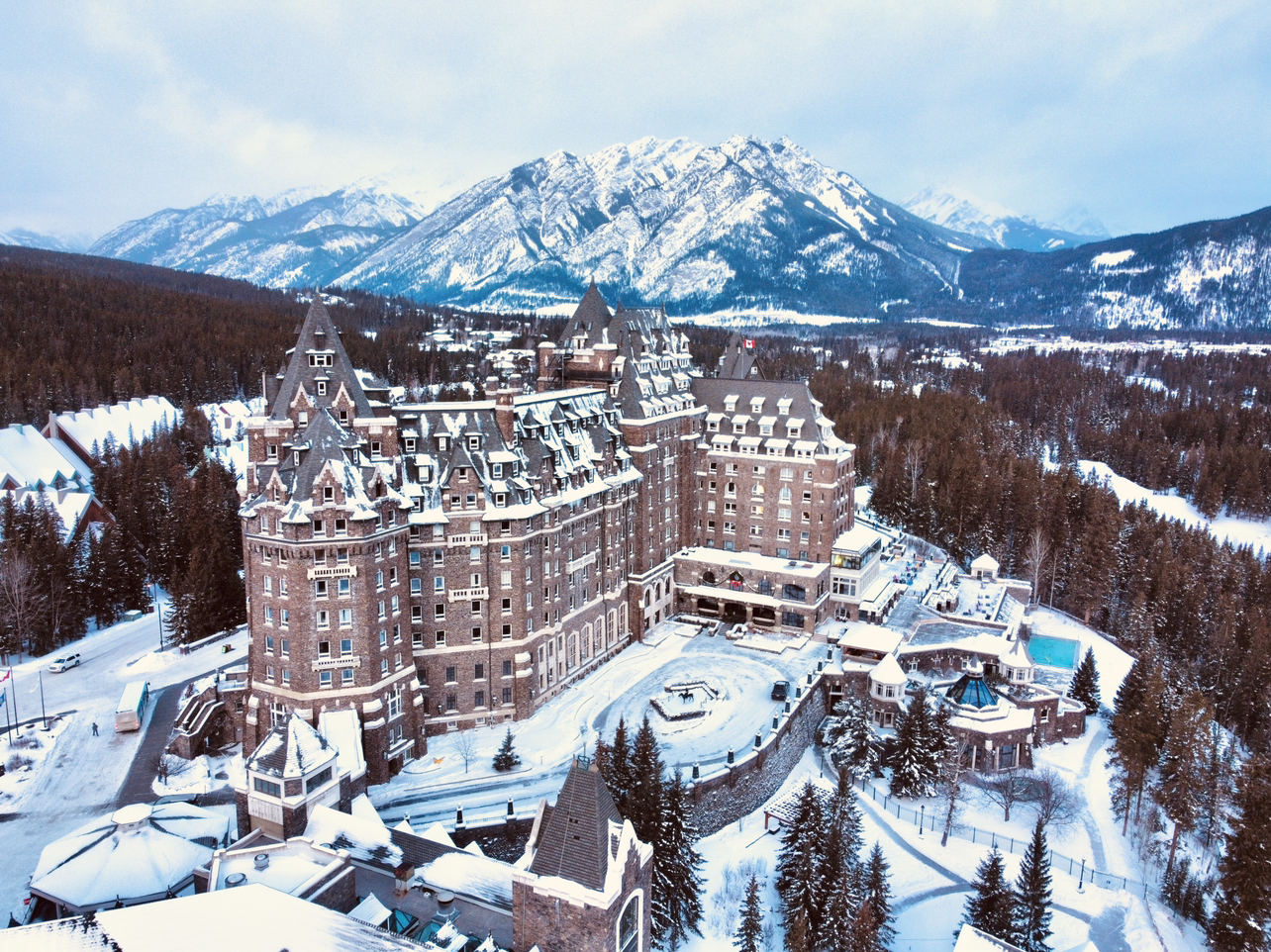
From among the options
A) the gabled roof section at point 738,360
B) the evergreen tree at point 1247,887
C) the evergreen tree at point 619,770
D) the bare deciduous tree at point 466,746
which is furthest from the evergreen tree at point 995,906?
the gabled roof section at point 738,360

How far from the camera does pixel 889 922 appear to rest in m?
48.9

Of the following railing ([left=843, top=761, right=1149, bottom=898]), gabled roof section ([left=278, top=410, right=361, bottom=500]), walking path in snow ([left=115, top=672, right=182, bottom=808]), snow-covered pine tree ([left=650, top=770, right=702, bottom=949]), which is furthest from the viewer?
walking path in snow ([left=115, top=672, right=182, bottom=808])

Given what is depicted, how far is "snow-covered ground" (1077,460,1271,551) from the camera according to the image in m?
136

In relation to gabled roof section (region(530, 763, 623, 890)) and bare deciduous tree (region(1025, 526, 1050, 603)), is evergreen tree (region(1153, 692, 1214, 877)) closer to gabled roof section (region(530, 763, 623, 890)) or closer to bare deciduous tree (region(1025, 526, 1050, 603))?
gabled roof section (region(530, 763, 623, 890))

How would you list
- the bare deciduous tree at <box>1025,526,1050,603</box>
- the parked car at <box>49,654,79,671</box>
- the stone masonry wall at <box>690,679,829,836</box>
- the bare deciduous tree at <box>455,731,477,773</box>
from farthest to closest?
the bare deciduous tree at <box>1025,526,1050,603</box>
the parked car at <box>49,654,79,671</box>
the bare deciduous tree at <box>455,731,477,773</box>
the stone masonry wall at <box>690,679,829,836</box>

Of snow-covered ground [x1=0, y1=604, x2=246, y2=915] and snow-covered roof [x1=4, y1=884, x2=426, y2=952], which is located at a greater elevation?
snow-covered roof [x1=4, y1=884, x2=426, y2=952]

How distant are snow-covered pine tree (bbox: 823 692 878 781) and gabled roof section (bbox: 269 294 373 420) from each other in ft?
143

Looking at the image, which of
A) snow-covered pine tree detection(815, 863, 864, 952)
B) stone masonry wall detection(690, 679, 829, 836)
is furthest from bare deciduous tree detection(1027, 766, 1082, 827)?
snow-covered pine tree detection(815, 863, 864, 952)

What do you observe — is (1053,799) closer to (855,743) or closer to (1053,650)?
(855,743)

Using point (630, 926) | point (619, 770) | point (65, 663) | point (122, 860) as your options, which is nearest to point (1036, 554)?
point (619, 770)

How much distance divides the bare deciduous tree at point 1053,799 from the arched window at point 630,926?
3508 cm

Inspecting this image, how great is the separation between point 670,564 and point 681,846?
41.2 m

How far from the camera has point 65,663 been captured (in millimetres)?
73875

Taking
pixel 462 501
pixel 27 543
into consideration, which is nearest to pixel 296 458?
pixel 462 501
